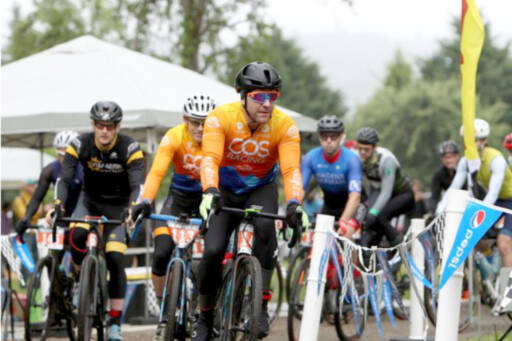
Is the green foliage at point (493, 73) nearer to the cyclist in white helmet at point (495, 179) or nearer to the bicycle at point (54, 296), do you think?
the cyclist in white helmet at point (495, 179)

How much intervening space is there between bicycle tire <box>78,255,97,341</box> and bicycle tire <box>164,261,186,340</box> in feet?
2.21

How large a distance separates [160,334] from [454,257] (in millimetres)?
2697

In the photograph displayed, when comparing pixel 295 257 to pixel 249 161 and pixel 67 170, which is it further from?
pixel 249 161

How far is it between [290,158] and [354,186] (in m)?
3.35

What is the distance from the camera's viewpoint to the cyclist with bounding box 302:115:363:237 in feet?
34.2

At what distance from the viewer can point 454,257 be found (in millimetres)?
6223

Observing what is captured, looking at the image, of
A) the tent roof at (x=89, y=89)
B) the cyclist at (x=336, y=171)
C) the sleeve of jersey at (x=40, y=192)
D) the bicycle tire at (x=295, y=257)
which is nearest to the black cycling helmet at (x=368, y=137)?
the cyclist at (x=336, y=171)

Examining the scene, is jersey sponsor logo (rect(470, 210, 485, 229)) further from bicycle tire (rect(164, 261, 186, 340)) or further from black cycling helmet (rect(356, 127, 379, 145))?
black cycling helmet (rect(356, 127, 379, 145))

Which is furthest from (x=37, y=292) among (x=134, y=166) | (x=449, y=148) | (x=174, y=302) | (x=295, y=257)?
(x=449, y=148)

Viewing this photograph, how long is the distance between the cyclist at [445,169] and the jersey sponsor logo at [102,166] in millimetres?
5563

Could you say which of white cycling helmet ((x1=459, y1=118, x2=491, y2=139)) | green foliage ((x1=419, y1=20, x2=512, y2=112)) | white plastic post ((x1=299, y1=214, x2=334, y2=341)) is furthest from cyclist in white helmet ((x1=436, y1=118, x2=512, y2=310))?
green foliage ((x1=419, y1=20, x2=512, y2=112))

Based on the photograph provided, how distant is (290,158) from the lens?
7.22m

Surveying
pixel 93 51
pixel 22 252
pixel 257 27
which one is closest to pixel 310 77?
pixel 257 27

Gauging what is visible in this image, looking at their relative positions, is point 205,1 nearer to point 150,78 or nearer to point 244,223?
point 150,78
